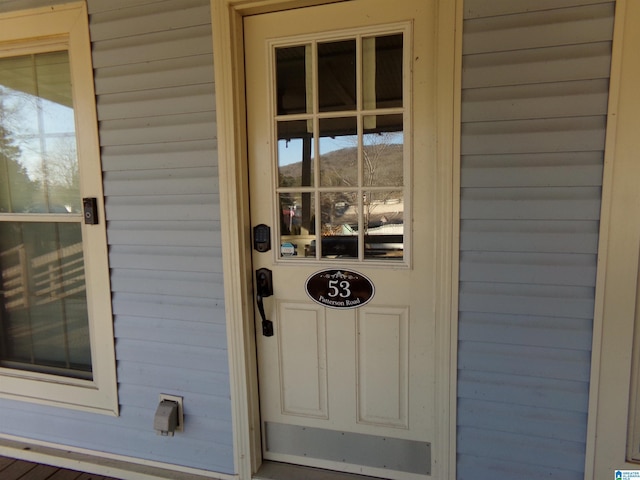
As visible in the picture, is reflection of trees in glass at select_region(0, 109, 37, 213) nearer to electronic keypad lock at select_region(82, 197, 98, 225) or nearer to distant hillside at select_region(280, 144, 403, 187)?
electronic keypad lock at select_region(82, 197, 98, 225)

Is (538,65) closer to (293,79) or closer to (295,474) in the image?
(293,79)

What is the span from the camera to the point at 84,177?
5.82ft

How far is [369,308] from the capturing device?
1599 mm

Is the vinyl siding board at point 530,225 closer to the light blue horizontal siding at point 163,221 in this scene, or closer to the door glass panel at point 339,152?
the door glass panel at point 339,152

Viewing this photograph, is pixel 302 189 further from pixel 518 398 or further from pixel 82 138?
pixel 518 398

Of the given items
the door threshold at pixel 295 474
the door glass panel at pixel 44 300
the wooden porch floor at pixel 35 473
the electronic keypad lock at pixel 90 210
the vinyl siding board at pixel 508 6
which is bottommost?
the wooden porch floor at pixel 35 473

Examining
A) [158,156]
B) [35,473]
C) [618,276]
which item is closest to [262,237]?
[158,156]

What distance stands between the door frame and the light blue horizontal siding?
0.05 m

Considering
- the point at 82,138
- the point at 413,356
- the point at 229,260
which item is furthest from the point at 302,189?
the point at 82,138

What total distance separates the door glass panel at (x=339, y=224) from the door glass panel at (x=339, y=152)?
6cm

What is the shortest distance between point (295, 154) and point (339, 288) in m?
0.60

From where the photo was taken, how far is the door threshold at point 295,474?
168 cm

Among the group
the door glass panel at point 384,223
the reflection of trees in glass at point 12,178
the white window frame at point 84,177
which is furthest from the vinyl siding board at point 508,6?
the reflection of trees in glass at point 12,178

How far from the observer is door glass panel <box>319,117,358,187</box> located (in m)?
1.55
